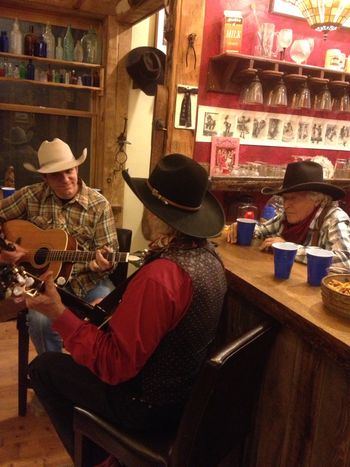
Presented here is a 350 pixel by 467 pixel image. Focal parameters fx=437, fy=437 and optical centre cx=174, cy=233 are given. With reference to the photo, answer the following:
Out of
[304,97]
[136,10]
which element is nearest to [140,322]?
[304,97]

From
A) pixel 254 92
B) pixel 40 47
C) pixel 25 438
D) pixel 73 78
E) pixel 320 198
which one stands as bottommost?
pixel 25 438

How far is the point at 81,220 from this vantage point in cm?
247

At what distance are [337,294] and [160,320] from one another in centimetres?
51

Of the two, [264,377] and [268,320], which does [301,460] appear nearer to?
[264,377]

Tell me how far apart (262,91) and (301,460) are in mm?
2640

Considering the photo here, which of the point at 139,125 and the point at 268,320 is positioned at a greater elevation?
the point at 139,125

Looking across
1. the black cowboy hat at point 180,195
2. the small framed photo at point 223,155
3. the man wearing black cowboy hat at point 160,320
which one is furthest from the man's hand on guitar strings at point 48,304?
the small framed photo at point 223,155

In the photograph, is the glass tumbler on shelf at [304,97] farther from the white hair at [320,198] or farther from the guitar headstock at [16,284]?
the guitar headstock at [16,284]

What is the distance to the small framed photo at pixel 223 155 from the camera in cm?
333

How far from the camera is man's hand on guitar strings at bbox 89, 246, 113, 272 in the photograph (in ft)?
7.73

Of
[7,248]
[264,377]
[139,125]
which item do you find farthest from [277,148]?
[264,377]

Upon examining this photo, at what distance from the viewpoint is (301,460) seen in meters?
1.32

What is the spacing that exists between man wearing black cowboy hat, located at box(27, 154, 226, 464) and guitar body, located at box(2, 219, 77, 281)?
2.91ft

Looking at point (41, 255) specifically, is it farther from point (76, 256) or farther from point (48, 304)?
point (48, 304)
